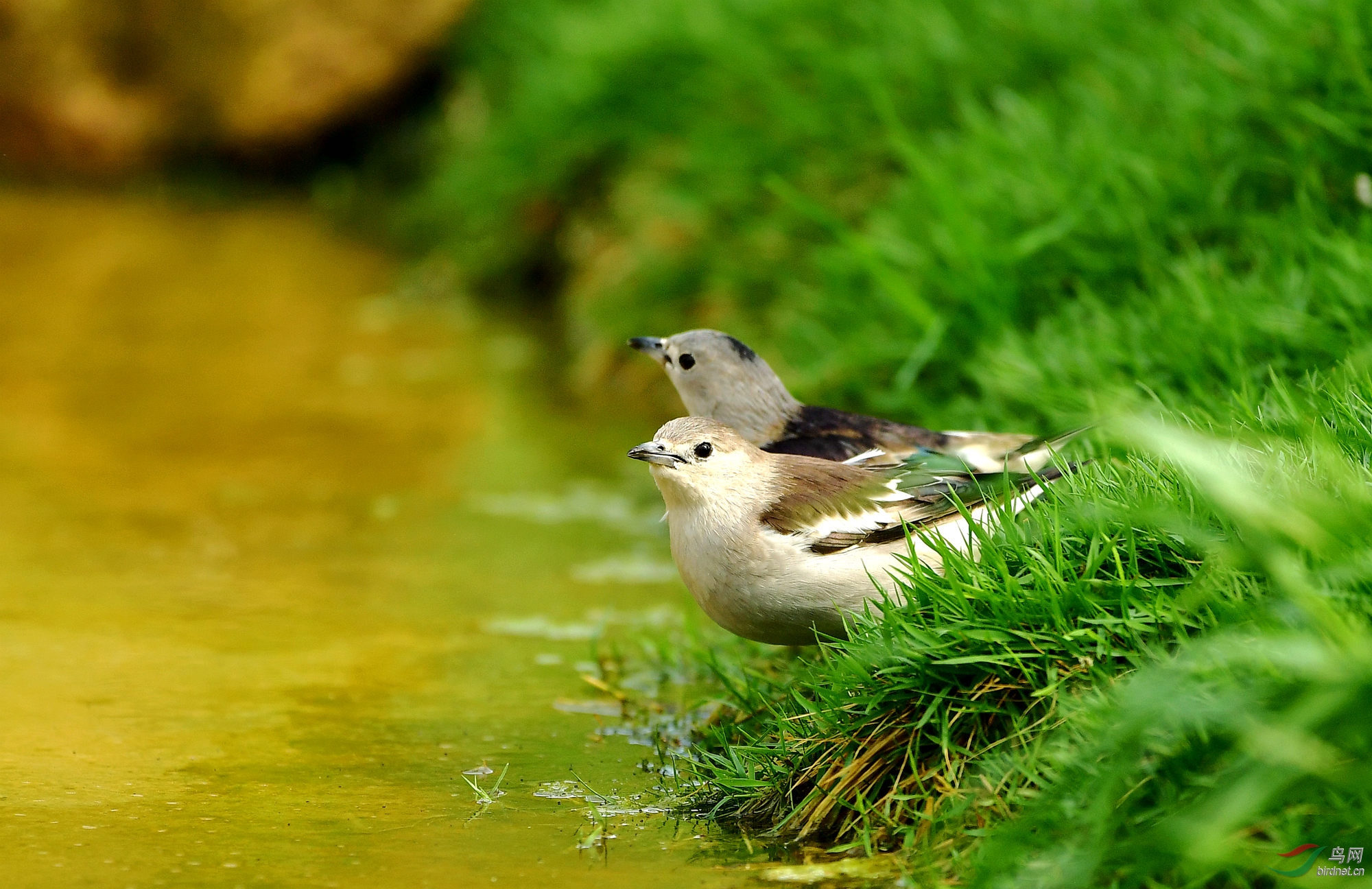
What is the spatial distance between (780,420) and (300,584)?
1813mm

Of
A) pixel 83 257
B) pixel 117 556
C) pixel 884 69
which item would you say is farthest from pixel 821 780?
pixel 83 257

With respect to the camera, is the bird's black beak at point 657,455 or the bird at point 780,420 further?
the bird at point 780,420

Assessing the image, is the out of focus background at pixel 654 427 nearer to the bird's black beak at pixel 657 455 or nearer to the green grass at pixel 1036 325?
the green grass at pixel 1036 325

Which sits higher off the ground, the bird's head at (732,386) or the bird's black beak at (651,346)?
the bird's black beak at (651,346)

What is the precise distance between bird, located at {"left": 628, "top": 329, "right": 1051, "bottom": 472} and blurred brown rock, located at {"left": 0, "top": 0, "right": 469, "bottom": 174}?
8.38m

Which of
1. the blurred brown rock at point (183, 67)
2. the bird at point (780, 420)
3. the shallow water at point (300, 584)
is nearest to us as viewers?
the shallow water at point (300, 584)

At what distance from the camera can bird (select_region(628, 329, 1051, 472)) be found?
176 inches

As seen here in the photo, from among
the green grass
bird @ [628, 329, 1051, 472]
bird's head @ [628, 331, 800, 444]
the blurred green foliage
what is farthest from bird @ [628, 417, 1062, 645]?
the blurred green foliage

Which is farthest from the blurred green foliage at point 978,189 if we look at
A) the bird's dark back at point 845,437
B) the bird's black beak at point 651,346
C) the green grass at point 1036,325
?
the bird's black beak at point 651,346

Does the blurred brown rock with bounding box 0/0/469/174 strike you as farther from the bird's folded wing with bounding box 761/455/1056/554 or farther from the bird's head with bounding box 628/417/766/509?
the bird's folded wing with bounding box 761/455/1056/554

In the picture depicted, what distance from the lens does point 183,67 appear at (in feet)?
42.1

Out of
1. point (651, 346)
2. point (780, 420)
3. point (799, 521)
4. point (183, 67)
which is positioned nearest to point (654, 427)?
point (651, 346)

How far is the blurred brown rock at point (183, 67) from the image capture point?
12469 mm

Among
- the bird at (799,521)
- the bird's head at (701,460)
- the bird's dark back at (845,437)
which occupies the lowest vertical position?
the bird at (799,521)
